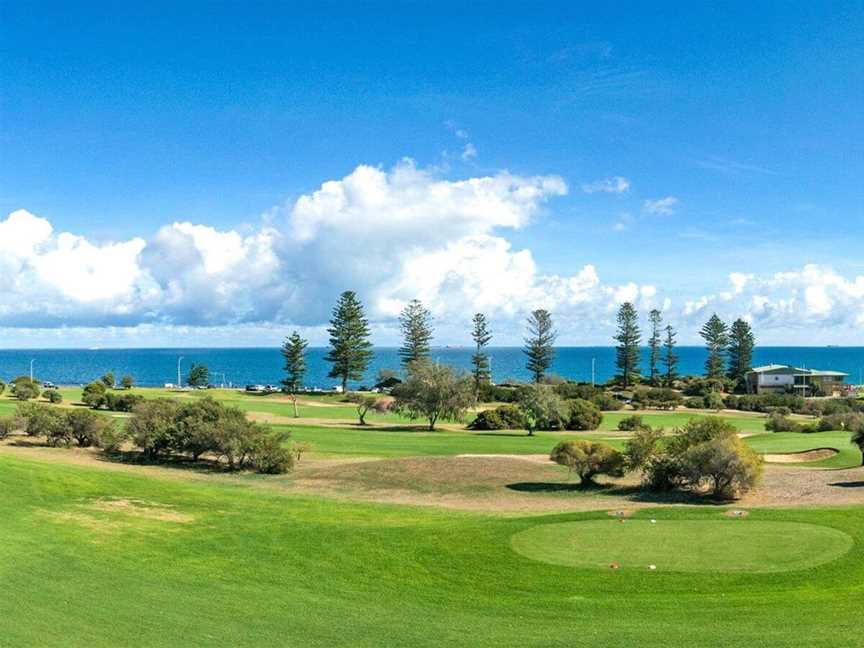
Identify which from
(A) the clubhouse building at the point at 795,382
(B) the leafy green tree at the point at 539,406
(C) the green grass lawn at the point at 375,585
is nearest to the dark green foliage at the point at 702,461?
(C) the green grass lawn at the point at 375,585

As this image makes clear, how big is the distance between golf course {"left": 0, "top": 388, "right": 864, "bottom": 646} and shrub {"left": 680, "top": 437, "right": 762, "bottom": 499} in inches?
27.3

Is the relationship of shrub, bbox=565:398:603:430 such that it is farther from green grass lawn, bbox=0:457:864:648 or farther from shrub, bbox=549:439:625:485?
green grass lawn, bbox=0:457:864:648

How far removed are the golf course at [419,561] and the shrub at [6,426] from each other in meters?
10.4

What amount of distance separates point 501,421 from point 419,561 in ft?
151

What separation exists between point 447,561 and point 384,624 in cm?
448

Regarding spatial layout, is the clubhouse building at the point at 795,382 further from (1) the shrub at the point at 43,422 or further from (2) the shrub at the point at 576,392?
(1) the shrub at the point at 43,422

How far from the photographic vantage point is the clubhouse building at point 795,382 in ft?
349

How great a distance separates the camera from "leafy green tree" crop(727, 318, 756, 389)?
128 meters

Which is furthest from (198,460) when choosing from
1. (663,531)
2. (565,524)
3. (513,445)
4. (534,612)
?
(534,612)

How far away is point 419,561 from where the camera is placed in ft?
58.3

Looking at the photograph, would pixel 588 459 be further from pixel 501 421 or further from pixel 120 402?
pixel 120 402

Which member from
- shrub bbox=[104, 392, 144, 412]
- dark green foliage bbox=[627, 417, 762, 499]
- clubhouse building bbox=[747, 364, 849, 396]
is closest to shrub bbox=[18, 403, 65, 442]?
shrub bbox=[104, 392, 144, 412]

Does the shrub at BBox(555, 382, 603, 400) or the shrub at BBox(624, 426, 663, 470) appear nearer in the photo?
the shrub at BBox(624, 426, 663, 470)

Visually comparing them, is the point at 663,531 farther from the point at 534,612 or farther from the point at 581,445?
the point at 581,445
